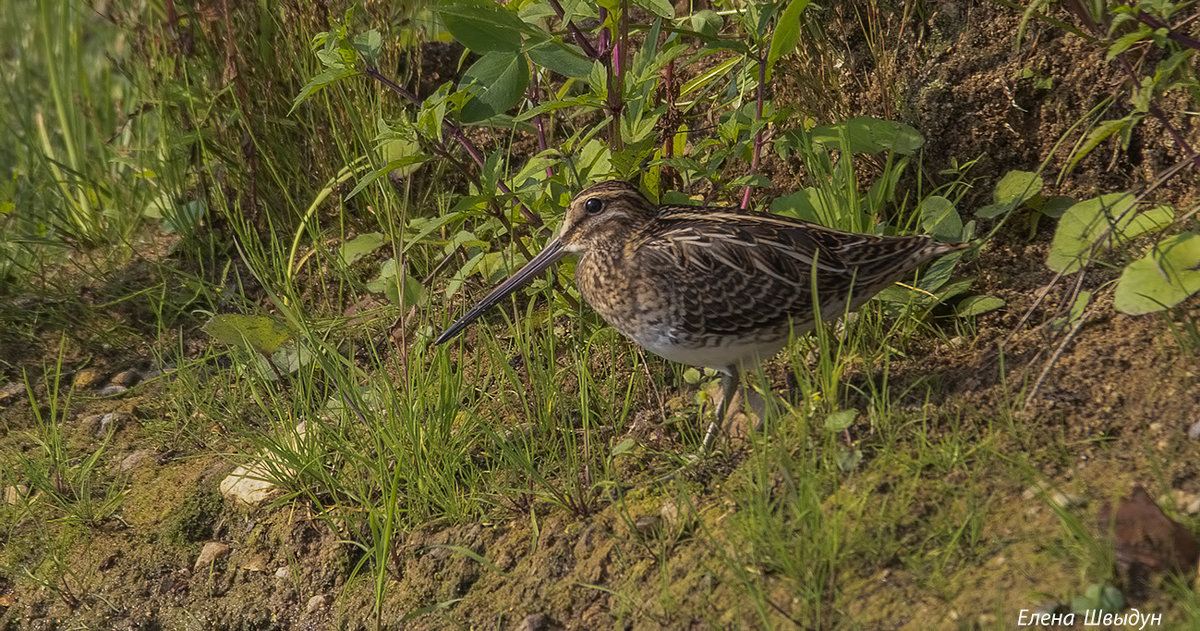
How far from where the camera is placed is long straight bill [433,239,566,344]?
4.13 meters

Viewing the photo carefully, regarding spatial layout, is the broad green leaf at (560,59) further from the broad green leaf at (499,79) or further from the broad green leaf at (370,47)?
the broad green leaf at (370,47)

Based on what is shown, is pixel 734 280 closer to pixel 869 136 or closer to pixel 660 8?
pixel 869 136

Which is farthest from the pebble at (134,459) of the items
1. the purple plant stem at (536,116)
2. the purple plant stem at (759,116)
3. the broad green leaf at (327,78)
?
the purple plant stem at (759,116)

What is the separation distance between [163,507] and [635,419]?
1559 millimetres

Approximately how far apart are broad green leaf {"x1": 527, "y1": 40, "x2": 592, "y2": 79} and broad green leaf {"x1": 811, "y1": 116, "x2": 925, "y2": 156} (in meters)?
0.77

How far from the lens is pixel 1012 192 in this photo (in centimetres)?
405

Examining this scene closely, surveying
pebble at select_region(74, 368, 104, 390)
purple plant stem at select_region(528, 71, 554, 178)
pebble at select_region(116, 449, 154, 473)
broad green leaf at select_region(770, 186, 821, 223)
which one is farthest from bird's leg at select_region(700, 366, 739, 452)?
pebble at select_region(74, 368, 104, 390)

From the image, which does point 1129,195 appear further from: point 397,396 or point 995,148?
point 397,396

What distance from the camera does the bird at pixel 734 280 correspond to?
3.71 m

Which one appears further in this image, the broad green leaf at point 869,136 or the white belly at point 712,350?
the broad green leaf at point 869,136

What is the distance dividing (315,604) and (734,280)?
5.08 feet

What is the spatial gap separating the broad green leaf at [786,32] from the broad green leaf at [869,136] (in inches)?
12.3

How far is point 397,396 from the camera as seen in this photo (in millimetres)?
3871

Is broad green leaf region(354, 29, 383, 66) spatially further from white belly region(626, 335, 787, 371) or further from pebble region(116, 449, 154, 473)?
pebble region(116, 449, 154, 473)
